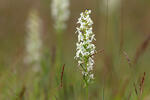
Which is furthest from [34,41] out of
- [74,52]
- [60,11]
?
[74,52]

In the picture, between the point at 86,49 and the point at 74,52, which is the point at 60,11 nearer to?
the point at 74,52

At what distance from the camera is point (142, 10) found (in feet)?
60.1

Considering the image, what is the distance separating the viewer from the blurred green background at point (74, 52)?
424cm

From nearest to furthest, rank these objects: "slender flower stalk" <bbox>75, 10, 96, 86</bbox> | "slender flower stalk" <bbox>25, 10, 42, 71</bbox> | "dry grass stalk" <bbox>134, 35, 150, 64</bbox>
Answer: "slender flower stalk" <bbox>75, 10, 96, 86</bbox>
"dry grass stalk" <bbox>134, 35, 150, 64</bbox>
"slender flower stalk" <bbox>25, 10, 42, 71</bbox>

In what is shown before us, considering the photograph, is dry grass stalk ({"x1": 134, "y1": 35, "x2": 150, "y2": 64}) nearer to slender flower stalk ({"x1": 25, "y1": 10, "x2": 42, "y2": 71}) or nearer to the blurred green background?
the blurred green background

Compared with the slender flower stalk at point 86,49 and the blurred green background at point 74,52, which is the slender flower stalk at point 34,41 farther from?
the slender flower stalk at point 86,49

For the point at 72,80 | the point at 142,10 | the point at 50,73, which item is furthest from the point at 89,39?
the point at 142,10

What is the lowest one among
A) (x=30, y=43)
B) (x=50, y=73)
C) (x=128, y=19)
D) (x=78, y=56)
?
(x=78, y=56)

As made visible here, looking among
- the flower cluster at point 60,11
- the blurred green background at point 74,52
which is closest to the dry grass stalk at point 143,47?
the blurred green background at point 74,52

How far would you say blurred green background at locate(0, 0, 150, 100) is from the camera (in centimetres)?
424

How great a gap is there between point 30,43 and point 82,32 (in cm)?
494

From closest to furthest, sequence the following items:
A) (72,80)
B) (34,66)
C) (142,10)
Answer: (72,80) < (34,66) < (142,10)

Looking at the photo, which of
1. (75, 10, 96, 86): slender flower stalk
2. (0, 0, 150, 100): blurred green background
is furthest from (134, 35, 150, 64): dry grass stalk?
(75, 10, 96, 86): slender flower stalk

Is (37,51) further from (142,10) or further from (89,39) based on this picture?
(142,10)
